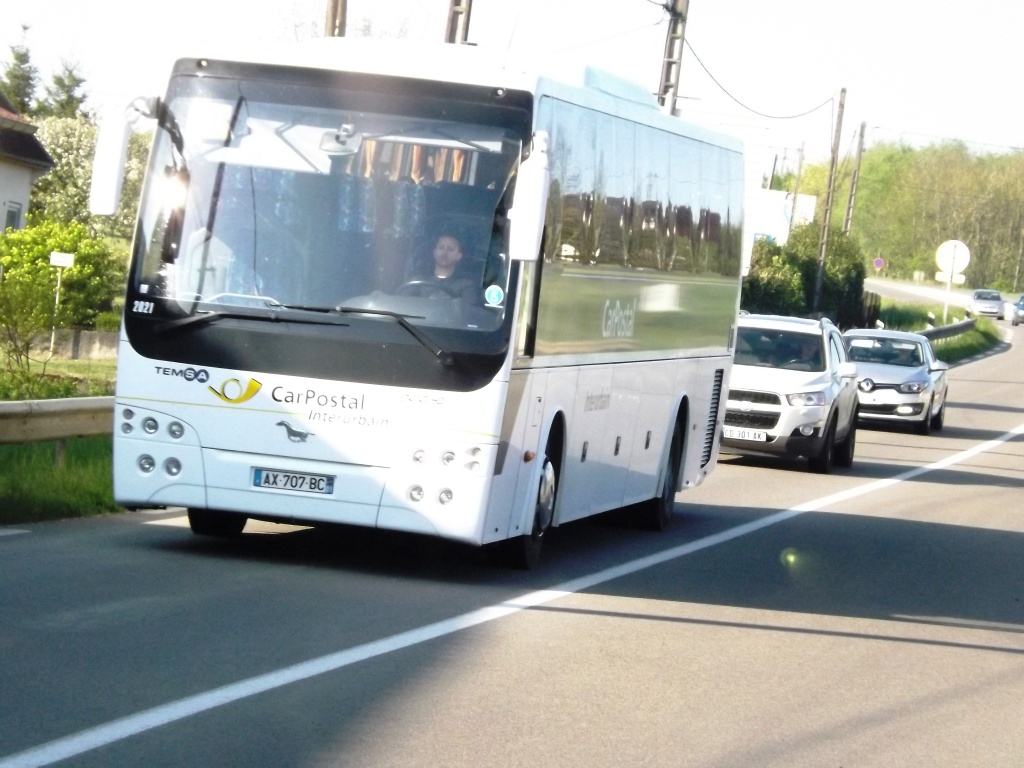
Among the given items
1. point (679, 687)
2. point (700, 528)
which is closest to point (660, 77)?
point (700, 528)

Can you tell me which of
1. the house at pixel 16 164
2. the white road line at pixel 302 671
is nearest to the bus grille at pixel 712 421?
the white road line at pixel 302 671

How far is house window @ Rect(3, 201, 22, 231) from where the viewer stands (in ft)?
158

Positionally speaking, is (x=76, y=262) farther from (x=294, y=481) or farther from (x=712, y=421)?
(x=294, y=481)

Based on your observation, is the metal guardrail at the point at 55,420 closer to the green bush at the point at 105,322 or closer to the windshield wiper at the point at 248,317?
the windshield wiper at the point at 248,317

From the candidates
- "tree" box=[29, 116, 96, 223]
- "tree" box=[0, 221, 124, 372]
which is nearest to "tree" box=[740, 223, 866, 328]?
"tree" box=[0, 221, 124, 372]

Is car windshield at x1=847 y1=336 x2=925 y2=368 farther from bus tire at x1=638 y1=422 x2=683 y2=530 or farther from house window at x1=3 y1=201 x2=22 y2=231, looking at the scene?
house window at x1=3 y1=201 x2=22 y2=231

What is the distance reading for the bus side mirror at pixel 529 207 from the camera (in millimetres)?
9719

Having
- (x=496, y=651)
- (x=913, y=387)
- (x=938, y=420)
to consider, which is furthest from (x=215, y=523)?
(x=938, y=420)

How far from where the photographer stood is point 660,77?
116ft

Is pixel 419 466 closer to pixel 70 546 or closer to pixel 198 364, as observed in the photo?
pixel 198 364

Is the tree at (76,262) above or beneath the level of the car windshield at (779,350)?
beneath

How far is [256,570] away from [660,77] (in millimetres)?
26407

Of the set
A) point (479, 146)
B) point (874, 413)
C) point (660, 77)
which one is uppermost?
point (660, 77)

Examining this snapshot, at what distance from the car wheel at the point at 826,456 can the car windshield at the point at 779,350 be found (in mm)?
986
